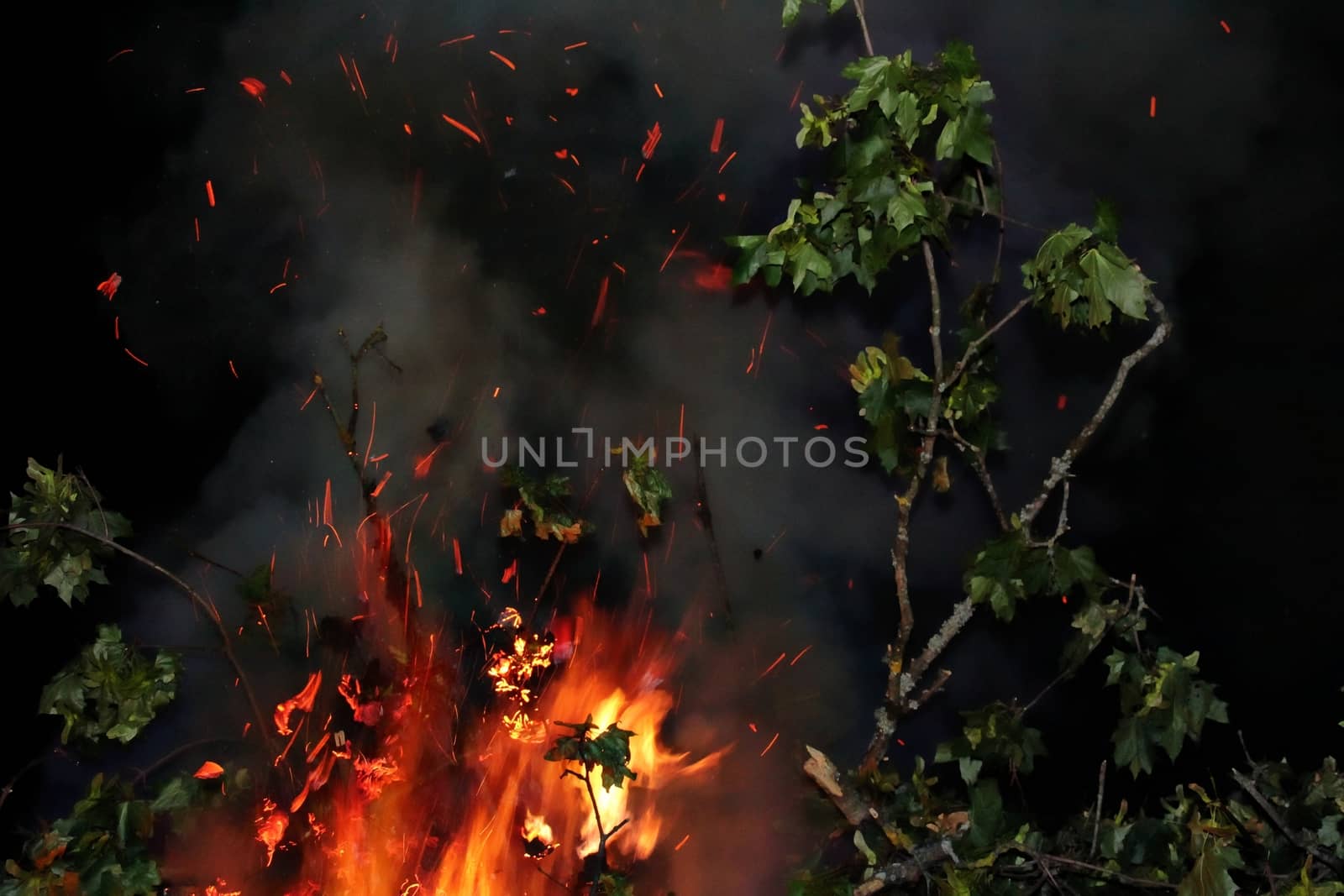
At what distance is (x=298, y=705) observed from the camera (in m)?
2.37

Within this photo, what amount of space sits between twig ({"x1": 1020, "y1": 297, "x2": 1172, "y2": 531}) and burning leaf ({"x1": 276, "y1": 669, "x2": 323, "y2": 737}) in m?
1.53

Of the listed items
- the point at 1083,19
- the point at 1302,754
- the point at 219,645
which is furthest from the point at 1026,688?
the point at 219,645

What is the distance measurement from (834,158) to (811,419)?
55 cm

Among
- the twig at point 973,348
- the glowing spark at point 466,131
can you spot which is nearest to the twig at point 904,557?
the twig at point 973,348

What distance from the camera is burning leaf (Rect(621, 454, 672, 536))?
7.38 feet

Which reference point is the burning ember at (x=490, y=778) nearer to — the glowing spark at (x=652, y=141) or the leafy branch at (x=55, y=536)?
the leafy branch at (x=55, y=536)

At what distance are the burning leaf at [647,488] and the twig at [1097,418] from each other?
0.73 m

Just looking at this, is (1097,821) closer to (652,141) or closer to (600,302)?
(600,302)

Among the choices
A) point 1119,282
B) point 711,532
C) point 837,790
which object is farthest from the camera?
point 711,532

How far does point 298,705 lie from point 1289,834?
1.99m

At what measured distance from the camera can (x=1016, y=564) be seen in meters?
2.07

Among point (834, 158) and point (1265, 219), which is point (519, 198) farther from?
point (1265, 219)

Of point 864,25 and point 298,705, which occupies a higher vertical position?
point 864,25

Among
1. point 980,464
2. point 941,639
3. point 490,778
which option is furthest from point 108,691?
point 980,464
